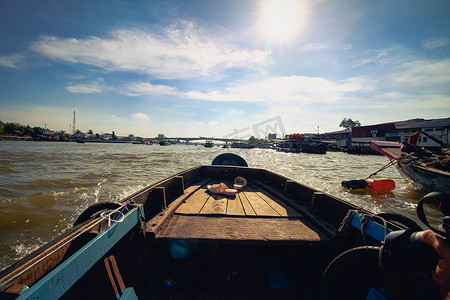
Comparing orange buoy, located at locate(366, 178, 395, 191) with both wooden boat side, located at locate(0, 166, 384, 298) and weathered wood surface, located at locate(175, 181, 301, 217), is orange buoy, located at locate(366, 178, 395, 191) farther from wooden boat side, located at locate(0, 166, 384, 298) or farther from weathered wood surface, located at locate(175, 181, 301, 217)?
weathered wood surface, located at locate(175, 181, 301, 217)

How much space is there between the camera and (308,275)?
2.62m

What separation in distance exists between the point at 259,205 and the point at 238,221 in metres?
1.00

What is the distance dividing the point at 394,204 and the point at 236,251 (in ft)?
33.6

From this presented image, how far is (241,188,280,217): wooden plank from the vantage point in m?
3.45

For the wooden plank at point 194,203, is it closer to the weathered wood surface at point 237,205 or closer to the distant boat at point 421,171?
the weathered wood surface at point 237,205

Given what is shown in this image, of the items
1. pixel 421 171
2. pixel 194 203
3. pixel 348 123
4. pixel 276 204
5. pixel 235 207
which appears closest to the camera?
pixel 235 207

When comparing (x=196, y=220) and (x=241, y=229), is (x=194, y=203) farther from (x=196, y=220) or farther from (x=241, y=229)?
(x=241, y=229)

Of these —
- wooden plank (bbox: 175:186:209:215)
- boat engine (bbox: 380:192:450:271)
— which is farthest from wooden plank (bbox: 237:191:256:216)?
boat engine (bbox: 380:192:450:271)

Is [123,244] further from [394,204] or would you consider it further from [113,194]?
[394,204]

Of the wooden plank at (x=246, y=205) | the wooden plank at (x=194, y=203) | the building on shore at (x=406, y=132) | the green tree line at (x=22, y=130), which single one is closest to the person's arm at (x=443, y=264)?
the wooden plank at (x=246, y=205)

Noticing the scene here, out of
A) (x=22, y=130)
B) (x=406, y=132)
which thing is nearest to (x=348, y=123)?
(x=406, y=132)

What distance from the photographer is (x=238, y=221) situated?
306 centimetres

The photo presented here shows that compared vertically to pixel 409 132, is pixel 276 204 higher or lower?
lower

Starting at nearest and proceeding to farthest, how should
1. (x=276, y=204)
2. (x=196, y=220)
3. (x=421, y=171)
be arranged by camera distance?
1. (x=196, y=220)
2. (x=276, y=204)
3. (x=421, y=171)
